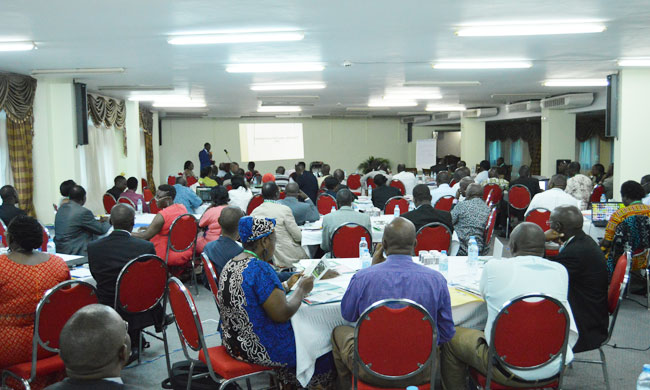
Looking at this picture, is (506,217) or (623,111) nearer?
(623,111)

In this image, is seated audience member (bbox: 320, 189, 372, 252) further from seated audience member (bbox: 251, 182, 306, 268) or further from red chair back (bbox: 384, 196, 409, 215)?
red chair back (bbox: 384, 196, 409, 215)

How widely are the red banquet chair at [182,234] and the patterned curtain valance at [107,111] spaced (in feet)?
22.1

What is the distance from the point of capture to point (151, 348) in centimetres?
491

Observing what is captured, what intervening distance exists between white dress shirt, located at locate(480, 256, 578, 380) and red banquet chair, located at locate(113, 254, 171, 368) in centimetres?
212

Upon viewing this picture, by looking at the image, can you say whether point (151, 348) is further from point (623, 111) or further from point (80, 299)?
point (623, 111)

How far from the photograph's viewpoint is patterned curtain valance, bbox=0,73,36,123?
28.5ft

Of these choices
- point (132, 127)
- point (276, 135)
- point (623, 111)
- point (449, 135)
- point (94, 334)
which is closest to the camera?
point (94, 334)

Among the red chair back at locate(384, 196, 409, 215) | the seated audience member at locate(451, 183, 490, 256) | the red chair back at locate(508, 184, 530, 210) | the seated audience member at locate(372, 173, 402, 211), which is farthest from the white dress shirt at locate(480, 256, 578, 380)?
the red chair back at locate(508, 184, 530, 210)

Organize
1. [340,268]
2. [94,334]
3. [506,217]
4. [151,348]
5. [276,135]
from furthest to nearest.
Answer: [276,135], [506,217], [151,348], [340,268], [94,334]

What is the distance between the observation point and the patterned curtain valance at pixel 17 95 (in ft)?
28.5

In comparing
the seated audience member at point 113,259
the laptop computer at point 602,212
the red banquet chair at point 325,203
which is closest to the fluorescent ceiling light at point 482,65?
the red banquet chair at point 325,203

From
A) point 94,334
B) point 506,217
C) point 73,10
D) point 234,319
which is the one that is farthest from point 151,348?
point 506,217

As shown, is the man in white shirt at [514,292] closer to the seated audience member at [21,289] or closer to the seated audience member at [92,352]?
the seated audience member at [92,352]

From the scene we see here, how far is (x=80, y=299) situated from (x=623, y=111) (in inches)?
342
